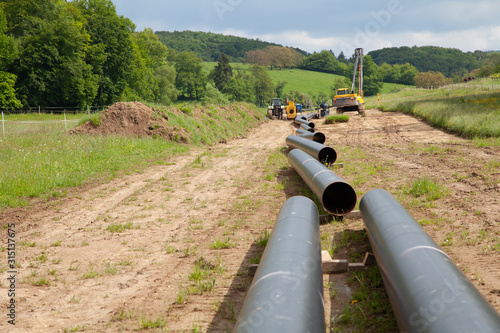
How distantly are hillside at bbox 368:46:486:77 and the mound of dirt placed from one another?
104 metres

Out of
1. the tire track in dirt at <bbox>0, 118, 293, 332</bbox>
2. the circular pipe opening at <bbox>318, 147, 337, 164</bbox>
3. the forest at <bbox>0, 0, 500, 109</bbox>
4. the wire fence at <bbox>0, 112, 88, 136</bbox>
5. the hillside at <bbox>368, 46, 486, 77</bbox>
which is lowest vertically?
the tire track in dirt at <bbox>0, 118, 293, 332</bbox>

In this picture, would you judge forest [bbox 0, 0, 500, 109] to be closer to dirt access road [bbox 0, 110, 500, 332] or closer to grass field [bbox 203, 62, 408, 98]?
dirt access road [bbox 0, 110, 500, 332]

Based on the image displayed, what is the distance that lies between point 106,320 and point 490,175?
8.15m

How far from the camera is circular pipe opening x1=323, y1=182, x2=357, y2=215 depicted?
258 inches

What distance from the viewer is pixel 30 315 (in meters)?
3.93

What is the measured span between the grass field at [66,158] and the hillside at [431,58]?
347 ft

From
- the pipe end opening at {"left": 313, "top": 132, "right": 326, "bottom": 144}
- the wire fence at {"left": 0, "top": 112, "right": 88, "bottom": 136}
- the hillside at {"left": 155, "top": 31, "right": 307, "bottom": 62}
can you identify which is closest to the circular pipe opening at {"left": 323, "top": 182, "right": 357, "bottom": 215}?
the pipe end opening at {"left": 313, "top": 132, "right": 326, "bottom": 144}

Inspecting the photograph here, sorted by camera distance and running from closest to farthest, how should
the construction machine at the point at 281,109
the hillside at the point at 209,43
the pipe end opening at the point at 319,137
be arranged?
the pipe end opening at the point at 319,137
the construction machine at the point at 281,109
the hillside at the point at 209,43

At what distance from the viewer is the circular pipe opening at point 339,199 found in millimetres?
6562

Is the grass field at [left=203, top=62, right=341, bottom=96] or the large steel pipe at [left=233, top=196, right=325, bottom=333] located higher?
the grass field at [left=203, top=62, right=341, bottom=96]

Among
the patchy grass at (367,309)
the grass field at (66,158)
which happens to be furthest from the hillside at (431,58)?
the patchy grass at (367,309)

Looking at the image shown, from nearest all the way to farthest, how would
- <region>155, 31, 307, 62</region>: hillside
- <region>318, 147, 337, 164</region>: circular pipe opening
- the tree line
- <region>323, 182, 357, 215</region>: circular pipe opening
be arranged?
<region>323, 182, 357, 215</region>: circular pipe opening
<region>318, 147, 337, 164</region>: circular pipe opening
the tree line
<region>155, 31, 307, 62</region>: hillside

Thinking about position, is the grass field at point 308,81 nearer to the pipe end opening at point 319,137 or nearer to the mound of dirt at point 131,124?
the mound of dirt at point 131,124

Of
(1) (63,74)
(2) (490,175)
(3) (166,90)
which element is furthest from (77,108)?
(2) (490,175)
